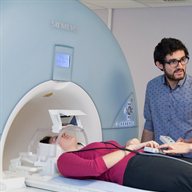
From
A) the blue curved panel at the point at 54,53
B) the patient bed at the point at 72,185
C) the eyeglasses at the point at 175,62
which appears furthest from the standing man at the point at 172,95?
the patient bed at the point at 72,185

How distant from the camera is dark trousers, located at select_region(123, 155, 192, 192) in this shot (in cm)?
163

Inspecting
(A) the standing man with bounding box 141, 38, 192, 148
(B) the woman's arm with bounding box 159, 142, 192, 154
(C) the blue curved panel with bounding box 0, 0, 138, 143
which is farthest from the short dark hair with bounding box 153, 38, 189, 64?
(B) the woman's arm with bounding box 159, 142, 192, 154

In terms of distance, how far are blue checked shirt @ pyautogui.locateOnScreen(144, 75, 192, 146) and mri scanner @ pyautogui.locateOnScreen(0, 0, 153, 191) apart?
0.19 meters

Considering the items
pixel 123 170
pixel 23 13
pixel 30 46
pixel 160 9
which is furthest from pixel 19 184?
pixel 160 9

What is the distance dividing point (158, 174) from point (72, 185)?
0.33 metres

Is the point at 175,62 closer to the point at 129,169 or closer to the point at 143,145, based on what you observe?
the point at 143,145

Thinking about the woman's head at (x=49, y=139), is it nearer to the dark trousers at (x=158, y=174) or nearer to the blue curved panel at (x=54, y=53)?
the blue curved panel at (x=54, y=53)

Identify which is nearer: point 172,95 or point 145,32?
point 172,95

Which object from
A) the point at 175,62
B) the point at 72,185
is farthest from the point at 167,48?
the point at 72,185

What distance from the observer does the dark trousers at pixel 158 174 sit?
1.63 metres

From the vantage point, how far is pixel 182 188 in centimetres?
162

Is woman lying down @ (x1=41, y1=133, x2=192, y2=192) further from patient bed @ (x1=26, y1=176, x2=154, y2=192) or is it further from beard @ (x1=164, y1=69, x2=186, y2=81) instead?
beard @ (x1=164, y1=69, x2=186, y2=81)

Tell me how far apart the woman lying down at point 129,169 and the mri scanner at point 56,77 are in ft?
0.23

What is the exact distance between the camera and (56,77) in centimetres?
188
